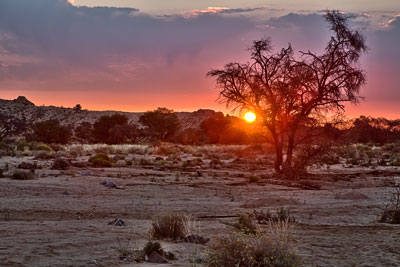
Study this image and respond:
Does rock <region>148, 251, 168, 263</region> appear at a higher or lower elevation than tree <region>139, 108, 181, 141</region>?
lower

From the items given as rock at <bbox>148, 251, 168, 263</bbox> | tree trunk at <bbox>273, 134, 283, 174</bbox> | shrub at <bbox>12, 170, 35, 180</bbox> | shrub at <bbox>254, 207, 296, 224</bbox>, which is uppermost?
tree trunk at <bbox>273, 134, 283, 174</bbox>

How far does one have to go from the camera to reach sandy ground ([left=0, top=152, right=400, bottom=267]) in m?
8.30

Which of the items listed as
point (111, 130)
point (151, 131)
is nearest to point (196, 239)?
point (111, 130)

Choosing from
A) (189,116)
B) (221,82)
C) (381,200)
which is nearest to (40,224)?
(381,200)

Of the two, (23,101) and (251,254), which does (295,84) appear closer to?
(251,254)

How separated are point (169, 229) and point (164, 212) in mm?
3085

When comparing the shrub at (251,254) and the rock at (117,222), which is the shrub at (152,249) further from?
the rock at (117,222)

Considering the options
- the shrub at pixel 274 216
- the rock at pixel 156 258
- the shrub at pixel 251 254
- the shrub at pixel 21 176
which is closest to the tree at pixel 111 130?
the shrub at pixel 21 176

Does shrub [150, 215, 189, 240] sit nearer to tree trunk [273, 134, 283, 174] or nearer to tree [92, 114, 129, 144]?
tree trunk [273, 134, 283, 174]

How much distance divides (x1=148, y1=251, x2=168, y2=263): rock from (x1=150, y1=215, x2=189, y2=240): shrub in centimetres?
156

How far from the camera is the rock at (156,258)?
25.6 ft

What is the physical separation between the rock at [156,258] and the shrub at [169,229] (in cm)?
156

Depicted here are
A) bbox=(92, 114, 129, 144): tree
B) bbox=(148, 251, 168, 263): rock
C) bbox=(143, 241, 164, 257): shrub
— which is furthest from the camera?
bbox=(92, 114, 129, 144): tree

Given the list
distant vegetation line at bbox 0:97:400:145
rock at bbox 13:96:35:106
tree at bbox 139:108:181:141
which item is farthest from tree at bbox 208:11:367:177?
rock at bbox 13:96:35:106
